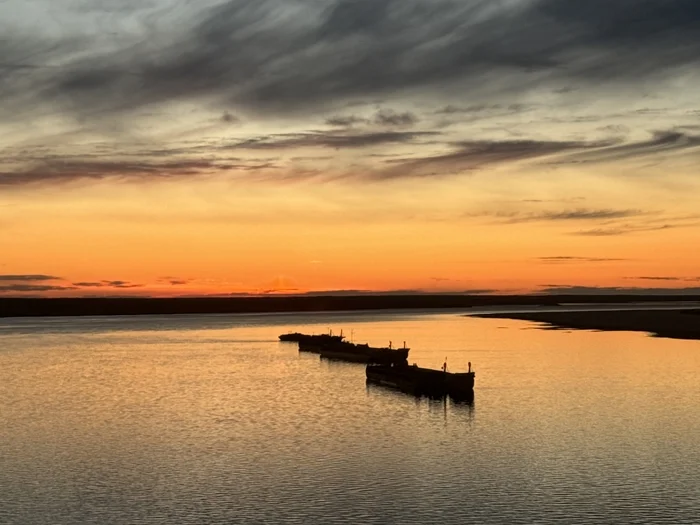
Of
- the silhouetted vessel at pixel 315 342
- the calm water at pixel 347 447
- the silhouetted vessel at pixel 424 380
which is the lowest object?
the calm water at pixel 347 447

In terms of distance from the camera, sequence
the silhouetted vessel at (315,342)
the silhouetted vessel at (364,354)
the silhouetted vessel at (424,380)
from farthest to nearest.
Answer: the silhouetted vessel at (315,342)
the silhouetted vessel at (364,354)
the silhouetted vessel at (424,380)

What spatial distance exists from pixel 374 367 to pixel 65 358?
55.0 meters

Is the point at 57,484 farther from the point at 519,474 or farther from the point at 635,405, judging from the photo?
the point at 635,405

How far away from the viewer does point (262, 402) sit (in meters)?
71.7

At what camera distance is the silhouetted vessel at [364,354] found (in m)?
111

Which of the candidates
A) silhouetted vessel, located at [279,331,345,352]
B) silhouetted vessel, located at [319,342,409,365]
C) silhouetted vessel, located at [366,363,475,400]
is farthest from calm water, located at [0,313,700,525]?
silhouetted vessel, located at [279,331,345,352]

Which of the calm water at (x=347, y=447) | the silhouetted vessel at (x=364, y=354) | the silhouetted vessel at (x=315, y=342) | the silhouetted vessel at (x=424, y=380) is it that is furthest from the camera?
the silhouetted vessel at (x=315, y=342)

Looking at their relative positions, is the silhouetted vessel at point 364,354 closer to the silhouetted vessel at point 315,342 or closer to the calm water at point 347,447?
the silhouetted vessel at point 315,342

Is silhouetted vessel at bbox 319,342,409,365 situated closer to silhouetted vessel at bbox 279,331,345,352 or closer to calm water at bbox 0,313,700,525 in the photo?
silhouetted vessel at bbox 279,331,345,352

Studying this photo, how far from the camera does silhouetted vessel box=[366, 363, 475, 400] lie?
74812 millimetres

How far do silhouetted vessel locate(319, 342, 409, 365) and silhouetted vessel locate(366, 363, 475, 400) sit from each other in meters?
16.9

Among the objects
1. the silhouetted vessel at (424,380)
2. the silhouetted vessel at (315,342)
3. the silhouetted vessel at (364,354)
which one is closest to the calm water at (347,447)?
the silhouetted vessel at (424,380)

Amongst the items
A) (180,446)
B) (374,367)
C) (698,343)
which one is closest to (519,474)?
(180,446)

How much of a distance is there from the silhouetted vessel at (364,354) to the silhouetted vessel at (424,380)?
1689 centimetres
